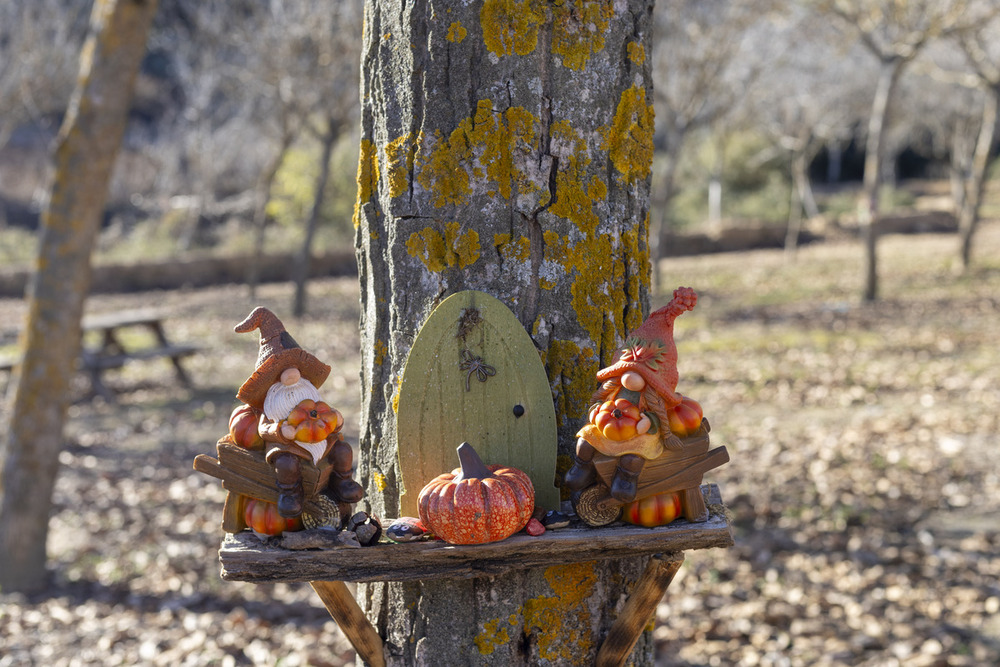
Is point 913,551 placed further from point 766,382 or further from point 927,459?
point 766,382

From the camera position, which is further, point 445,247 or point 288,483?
point 445,247

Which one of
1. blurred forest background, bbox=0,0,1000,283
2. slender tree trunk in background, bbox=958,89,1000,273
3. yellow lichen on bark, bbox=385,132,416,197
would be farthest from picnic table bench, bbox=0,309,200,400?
slender tree trunk in background, bbox=958,89,1000,273

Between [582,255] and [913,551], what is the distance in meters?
3.61

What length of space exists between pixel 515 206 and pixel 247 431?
2.43 ft

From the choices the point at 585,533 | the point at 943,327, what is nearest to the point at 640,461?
the point at 585,533

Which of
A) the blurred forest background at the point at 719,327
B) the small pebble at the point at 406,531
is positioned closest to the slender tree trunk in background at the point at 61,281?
the blurred forest background at the point at 719,327

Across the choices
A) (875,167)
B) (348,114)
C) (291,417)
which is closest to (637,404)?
(291,417)

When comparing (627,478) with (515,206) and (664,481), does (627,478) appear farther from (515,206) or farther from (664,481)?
(515,206)

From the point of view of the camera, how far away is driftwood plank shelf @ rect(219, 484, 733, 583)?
5.29ft

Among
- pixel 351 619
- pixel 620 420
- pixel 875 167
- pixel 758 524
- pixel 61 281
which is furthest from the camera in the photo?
pixel 875 167

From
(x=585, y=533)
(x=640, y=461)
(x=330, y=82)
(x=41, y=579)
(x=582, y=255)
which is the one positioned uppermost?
(x=330, y=82)

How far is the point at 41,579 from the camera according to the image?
14.9ft

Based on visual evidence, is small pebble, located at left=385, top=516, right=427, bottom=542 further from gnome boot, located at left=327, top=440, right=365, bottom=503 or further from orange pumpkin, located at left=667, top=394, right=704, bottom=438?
orange pumpkin, located at left=667, top=394, right=704, bottom=438

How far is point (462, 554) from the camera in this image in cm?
162
